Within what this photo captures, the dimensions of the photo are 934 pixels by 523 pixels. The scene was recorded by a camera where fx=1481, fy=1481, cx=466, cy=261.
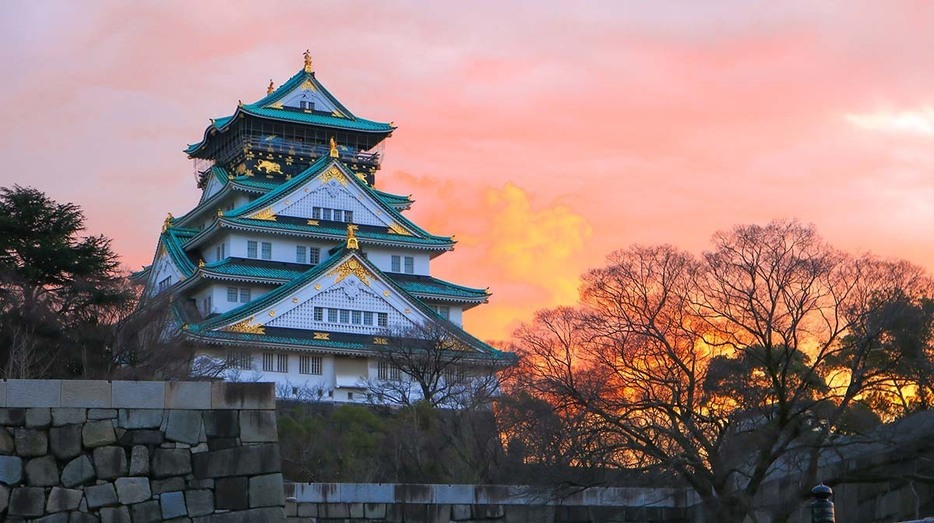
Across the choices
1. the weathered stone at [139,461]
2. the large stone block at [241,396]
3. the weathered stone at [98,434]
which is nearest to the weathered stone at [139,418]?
the weathered stone at [98,434]

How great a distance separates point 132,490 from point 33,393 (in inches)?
58.6

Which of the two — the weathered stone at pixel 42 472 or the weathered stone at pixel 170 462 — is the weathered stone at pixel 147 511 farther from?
the weathered stone at pixel 42 472

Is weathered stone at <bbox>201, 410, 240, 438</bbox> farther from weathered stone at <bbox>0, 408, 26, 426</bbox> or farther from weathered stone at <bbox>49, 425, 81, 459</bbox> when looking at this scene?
weathered stone at <bbox>0, 408, 26, 426</bbox>

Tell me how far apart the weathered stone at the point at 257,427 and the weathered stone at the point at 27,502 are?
2.23 metres

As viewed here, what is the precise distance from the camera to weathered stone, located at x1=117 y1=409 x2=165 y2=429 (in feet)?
52.8

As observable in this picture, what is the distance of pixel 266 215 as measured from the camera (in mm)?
63000

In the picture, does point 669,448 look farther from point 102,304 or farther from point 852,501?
point 102,304

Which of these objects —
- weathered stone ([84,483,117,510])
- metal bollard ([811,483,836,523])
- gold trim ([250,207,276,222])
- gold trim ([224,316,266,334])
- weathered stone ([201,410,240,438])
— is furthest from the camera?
gold trim ([250,207,276,222])

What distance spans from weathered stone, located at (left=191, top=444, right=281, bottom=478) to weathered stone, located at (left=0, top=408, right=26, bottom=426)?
1.86 m

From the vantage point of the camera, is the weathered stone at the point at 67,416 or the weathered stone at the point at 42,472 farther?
the weathered stone at the point at 67,416

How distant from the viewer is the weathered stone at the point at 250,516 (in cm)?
1620

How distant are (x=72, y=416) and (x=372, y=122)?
55236mm

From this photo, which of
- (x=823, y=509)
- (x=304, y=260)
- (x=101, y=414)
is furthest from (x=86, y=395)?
(x=304, y=260)

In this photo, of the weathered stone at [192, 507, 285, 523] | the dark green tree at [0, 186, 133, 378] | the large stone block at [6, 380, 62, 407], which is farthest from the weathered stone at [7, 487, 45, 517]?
the dark green tree at [0, 186, 133, 378]
